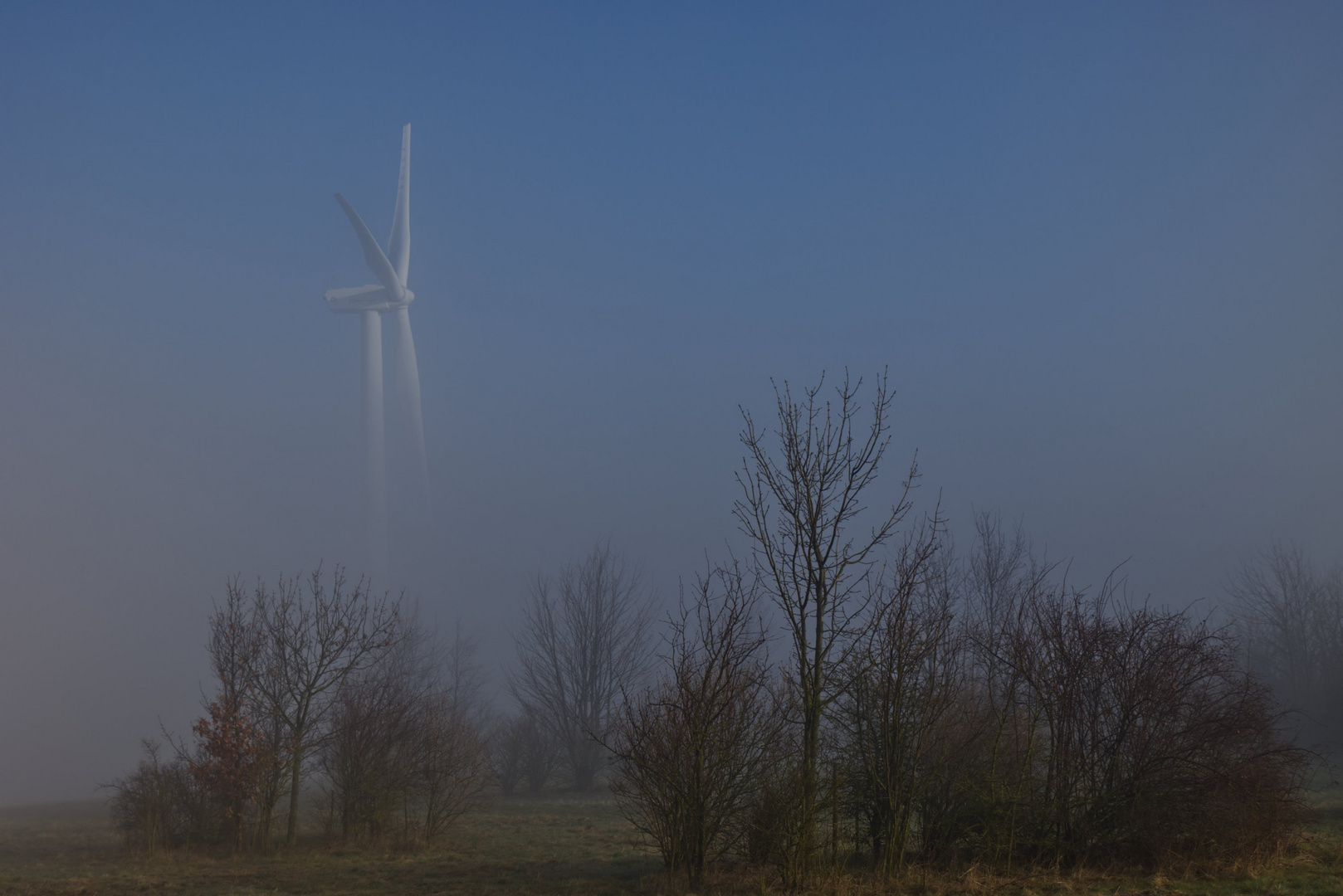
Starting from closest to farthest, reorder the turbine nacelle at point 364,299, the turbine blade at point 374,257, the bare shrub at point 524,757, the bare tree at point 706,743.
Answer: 1. the bare tree at point 706,743
2. the bare shrub at point 524,757
3. the turbine blade at point 374,257
4. the turbine nacelle at point 364,299

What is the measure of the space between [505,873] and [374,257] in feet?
151

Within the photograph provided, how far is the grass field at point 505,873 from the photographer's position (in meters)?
9.82

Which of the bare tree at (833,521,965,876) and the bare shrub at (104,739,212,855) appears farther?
the bare shrub at (104,739,212,855)

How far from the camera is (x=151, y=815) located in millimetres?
17047

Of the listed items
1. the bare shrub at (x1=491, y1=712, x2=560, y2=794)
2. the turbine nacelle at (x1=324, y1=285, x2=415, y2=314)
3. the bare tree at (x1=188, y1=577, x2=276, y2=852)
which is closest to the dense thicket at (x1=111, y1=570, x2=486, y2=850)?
the bare tree at (x1=188, y1=577, x2=276, y2=852)

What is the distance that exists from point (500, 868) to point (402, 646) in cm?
3244

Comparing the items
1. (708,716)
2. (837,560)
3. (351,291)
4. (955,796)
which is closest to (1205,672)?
(955,796)

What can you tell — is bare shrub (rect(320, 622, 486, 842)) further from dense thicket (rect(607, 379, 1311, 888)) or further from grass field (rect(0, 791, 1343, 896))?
dense thicket (rect(607, 379, 1311, 888))

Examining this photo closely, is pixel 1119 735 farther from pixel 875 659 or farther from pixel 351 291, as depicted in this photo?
pixel 351 291

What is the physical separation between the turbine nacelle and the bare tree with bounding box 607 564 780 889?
50073mm

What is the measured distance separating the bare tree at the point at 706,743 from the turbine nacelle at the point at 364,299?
50.1m

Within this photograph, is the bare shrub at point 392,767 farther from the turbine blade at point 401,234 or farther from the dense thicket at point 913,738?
the turbine blade at point 401,234

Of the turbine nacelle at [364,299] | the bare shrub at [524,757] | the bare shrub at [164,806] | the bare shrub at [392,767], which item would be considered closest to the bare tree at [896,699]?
the bare shrub at [392,767]

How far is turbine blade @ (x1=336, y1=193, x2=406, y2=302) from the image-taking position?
159 ft
